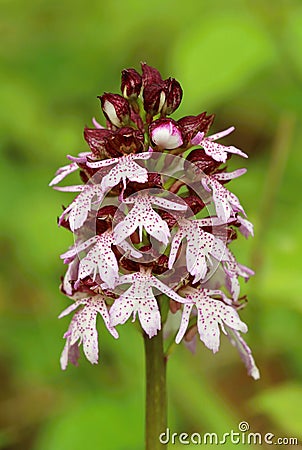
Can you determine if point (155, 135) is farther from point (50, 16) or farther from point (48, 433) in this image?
point (50, 16)

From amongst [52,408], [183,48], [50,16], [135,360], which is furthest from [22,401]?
[50,16]

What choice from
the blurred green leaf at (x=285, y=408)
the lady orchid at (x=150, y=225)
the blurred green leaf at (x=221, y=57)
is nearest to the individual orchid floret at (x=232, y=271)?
the lady orchid at (x=150, y=225)

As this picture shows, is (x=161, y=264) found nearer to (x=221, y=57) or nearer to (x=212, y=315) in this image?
(x=212, y=315)

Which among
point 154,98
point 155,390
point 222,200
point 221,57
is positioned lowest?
point 155,390

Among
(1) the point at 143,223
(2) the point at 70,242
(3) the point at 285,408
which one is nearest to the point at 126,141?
(1) the point at 143,223

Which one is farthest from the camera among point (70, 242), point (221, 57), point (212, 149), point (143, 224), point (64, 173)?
point (70, 242)

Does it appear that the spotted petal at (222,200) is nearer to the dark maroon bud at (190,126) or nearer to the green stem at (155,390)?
the dark maroon bud at (190,126)

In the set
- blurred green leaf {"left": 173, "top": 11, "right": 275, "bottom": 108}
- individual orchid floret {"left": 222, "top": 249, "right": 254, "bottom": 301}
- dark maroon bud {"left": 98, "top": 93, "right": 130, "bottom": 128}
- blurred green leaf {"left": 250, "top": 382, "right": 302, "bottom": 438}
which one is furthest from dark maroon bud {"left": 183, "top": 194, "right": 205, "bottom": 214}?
blurred green leaf {"left": 173, "top": 11, "right": 275, "bottom": 108}

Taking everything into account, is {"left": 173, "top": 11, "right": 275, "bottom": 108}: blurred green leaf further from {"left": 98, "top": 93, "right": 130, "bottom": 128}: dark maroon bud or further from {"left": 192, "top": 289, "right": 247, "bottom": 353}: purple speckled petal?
{"left": 192, "top": 289, "right": 247, "bottom": 353}: purple speckled petal

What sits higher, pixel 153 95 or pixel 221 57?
pixel 221 57
